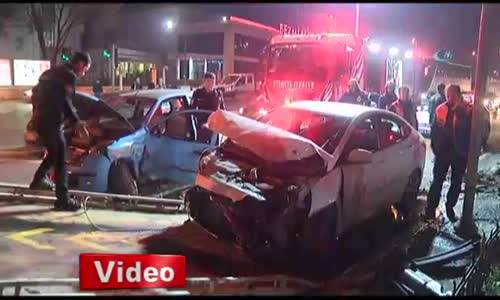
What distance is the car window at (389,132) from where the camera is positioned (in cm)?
645

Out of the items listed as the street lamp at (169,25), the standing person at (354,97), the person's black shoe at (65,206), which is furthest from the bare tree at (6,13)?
the person's black shoe at (65,206)

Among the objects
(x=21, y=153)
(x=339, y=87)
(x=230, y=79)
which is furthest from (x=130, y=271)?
(x=230, y=79)

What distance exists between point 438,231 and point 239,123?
282 cm

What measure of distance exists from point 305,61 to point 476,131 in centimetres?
715

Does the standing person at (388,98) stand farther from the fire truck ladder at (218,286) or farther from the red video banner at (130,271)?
Answer: the red video banner at (130,271)


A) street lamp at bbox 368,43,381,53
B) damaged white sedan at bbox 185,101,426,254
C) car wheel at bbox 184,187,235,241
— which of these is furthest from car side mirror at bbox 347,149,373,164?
street lamp at bbox 368,43,381,53

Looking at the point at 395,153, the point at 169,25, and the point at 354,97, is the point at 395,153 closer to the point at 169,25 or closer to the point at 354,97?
the point at 354,97

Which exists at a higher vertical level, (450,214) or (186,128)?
(186,128)

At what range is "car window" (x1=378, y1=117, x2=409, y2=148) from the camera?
6445 millimetres

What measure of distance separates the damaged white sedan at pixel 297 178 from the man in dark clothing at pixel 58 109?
5.30 ft

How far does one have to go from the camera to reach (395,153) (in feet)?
21.2

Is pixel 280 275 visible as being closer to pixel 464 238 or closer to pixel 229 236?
pixel 229 236

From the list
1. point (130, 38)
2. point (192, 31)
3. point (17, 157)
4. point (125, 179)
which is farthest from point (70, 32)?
point (125, 179)

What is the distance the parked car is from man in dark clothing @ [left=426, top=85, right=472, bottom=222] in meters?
3.10
